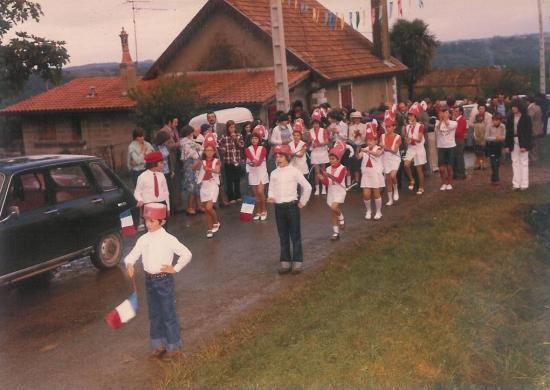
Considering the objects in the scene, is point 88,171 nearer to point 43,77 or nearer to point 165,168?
point 165,168

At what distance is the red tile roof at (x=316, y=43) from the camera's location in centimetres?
2820

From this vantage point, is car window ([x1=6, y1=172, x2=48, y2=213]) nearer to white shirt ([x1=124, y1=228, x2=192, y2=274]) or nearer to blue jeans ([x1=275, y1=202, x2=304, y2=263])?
white shirt ([x1=124, y1=228, x2=192, y2=274])

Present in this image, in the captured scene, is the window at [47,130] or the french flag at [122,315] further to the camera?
the window at [47,130]

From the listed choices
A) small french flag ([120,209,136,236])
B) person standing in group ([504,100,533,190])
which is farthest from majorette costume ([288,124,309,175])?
small french flag ([120,209,136,236])

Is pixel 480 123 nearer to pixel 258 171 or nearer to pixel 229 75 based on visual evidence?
pixel 258 171

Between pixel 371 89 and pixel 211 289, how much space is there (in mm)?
24746

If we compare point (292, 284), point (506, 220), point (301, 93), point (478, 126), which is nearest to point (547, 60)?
point (301, 93)

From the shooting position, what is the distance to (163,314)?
6996mm

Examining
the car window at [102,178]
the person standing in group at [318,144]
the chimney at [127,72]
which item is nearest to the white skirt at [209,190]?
the car window at [102,178]

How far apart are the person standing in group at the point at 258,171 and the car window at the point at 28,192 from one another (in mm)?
4712

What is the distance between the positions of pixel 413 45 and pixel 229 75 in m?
17.5

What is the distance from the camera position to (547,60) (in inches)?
1848

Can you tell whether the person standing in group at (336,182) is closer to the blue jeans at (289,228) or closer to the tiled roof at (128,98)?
the blue jeans at (289,228)

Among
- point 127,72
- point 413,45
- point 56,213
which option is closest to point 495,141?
point 56,213
